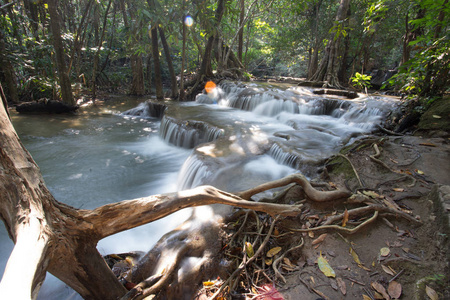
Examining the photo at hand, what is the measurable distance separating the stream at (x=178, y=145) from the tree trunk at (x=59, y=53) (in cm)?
88

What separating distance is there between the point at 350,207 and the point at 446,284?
1.15m

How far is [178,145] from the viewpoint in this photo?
7.46 m

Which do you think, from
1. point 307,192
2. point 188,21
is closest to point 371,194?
point 307,192

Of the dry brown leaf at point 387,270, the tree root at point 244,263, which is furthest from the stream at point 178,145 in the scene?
the dry brown leaf at point 387,270

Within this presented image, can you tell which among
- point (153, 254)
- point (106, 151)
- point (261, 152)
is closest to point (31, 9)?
point (106, 151)

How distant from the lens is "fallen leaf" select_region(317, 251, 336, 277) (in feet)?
6.81

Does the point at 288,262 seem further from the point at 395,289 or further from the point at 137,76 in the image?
the point at 137,76

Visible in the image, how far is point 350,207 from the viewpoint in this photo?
279 centimetres

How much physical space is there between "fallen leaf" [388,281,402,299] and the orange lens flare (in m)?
11.4

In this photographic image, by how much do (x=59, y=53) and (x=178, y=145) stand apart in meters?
5.98

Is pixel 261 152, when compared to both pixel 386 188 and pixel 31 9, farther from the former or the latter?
pixel 31 9

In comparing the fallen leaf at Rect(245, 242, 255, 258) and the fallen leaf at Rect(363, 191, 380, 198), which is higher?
the fallen leaf at Rect(363, 191, 380, 198)

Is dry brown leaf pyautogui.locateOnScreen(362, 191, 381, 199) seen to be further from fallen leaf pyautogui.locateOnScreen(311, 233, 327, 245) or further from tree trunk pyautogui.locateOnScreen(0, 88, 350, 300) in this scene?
tree trunk pyautogui.locateOnScreen(0, 88, 350, 300)

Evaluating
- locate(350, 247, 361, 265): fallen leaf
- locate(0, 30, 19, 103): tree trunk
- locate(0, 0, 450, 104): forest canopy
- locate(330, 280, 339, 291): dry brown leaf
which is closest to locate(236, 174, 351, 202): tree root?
locate(350, 247, 361, 265): fallen leaf
